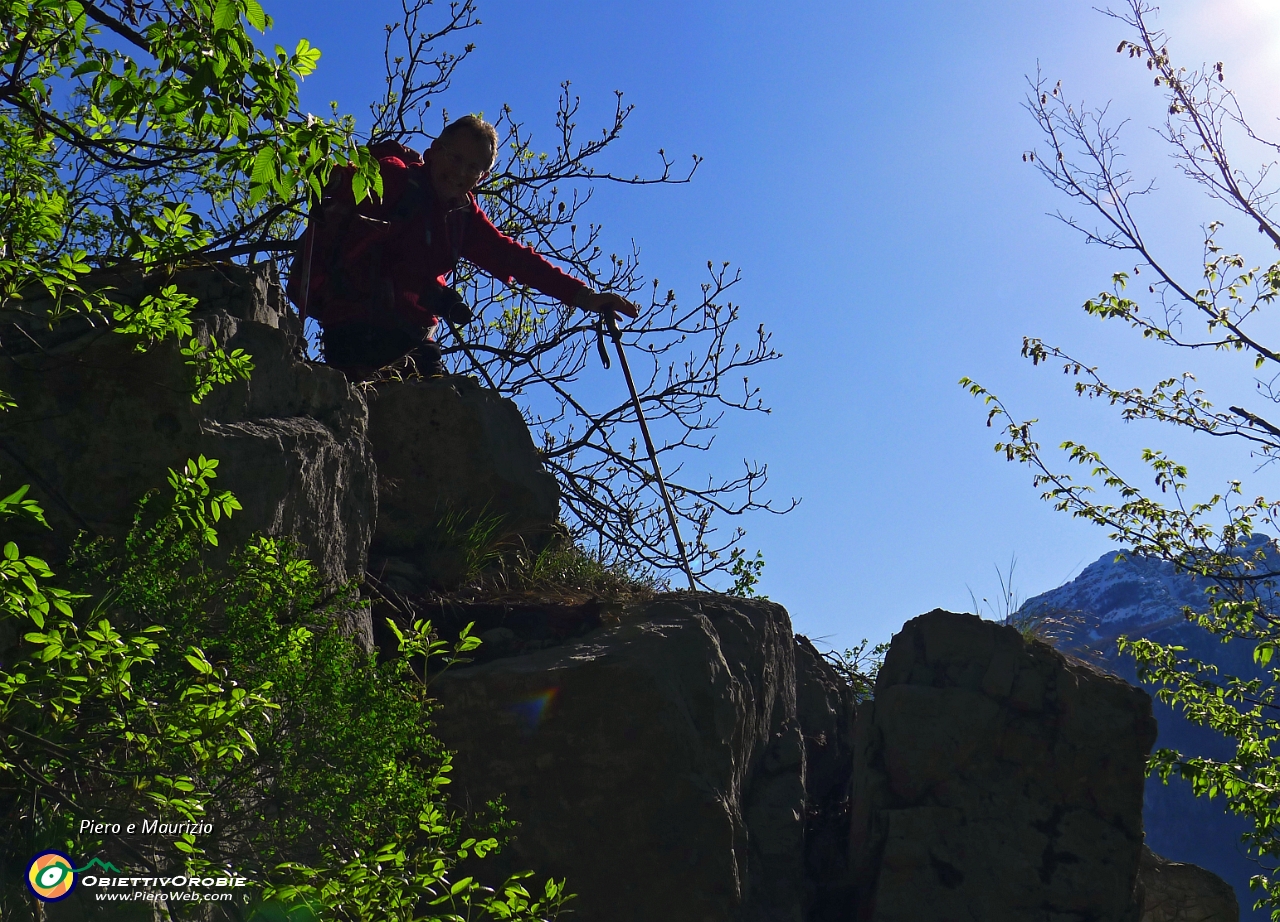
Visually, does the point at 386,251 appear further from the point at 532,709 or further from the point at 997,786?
the point at 997,786

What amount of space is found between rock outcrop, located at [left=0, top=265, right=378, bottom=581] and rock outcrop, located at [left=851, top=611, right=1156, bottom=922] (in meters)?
3.27

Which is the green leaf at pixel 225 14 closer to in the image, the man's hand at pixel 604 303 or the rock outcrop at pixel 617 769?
the rock outcrop at pixel 617 769

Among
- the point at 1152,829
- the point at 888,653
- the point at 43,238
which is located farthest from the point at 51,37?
the point at 1152,829

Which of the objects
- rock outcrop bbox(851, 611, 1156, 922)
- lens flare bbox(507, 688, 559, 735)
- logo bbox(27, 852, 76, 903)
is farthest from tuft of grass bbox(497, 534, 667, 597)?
logo bbox(27, 852, 76, 903)

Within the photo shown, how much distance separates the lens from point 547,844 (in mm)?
4074

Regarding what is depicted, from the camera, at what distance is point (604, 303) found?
572 cm

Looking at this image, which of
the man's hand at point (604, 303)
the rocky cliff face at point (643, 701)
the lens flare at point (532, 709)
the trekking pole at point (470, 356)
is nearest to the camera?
the rocky cliff face at point (643, 701)

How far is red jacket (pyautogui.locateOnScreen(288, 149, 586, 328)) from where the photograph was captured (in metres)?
5.11

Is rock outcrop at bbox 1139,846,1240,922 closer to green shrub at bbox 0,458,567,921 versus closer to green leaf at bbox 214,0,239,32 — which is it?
green shrub at bbox 0,458,567,921

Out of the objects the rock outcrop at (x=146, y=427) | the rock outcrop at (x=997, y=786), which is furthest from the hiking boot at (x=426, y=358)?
the rock outcrop at (x=997, y=786)

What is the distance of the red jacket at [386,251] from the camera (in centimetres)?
511

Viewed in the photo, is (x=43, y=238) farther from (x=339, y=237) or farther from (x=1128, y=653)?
(x=1128, y=653)

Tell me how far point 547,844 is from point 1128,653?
239 inches

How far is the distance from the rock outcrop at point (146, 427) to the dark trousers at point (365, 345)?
1451 mm
